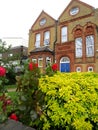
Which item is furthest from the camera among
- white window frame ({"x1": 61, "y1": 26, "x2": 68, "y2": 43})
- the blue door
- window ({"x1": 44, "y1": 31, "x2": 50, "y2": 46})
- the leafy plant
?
window ({"x1": 44, "y1": 31, "x2": 50, "y2": 46})

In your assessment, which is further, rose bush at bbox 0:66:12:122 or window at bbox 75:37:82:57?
window at bbox 75:37:82:57

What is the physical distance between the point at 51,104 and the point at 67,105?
0.36 m

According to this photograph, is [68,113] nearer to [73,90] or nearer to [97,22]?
[73,90]

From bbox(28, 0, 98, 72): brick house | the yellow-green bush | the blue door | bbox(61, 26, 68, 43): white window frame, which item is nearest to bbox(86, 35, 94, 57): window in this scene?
bbox(28, 0, 98, 72): brick house

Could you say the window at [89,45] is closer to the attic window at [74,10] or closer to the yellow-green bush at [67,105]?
the attic window at [74,10]

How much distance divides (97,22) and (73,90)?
23215 mm

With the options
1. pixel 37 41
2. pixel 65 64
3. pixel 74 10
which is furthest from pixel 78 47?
pixel 37 41

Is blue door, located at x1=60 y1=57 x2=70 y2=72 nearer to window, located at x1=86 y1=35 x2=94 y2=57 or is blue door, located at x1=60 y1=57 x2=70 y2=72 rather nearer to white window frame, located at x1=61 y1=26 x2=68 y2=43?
white window frame, located at x1=61 y1=26 x2=68 y2=43

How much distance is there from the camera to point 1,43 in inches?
1032

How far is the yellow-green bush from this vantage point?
4816mm

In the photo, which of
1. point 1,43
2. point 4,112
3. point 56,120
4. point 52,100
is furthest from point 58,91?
point 1,43

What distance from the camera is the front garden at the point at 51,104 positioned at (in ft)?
15.7

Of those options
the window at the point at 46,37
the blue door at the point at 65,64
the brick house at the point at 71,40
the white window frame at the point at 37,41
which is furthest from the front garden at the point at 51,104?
the white window frame at the point at 37,41

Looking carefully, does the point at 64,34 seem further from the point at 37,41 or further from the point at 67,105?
the point at 67,105
